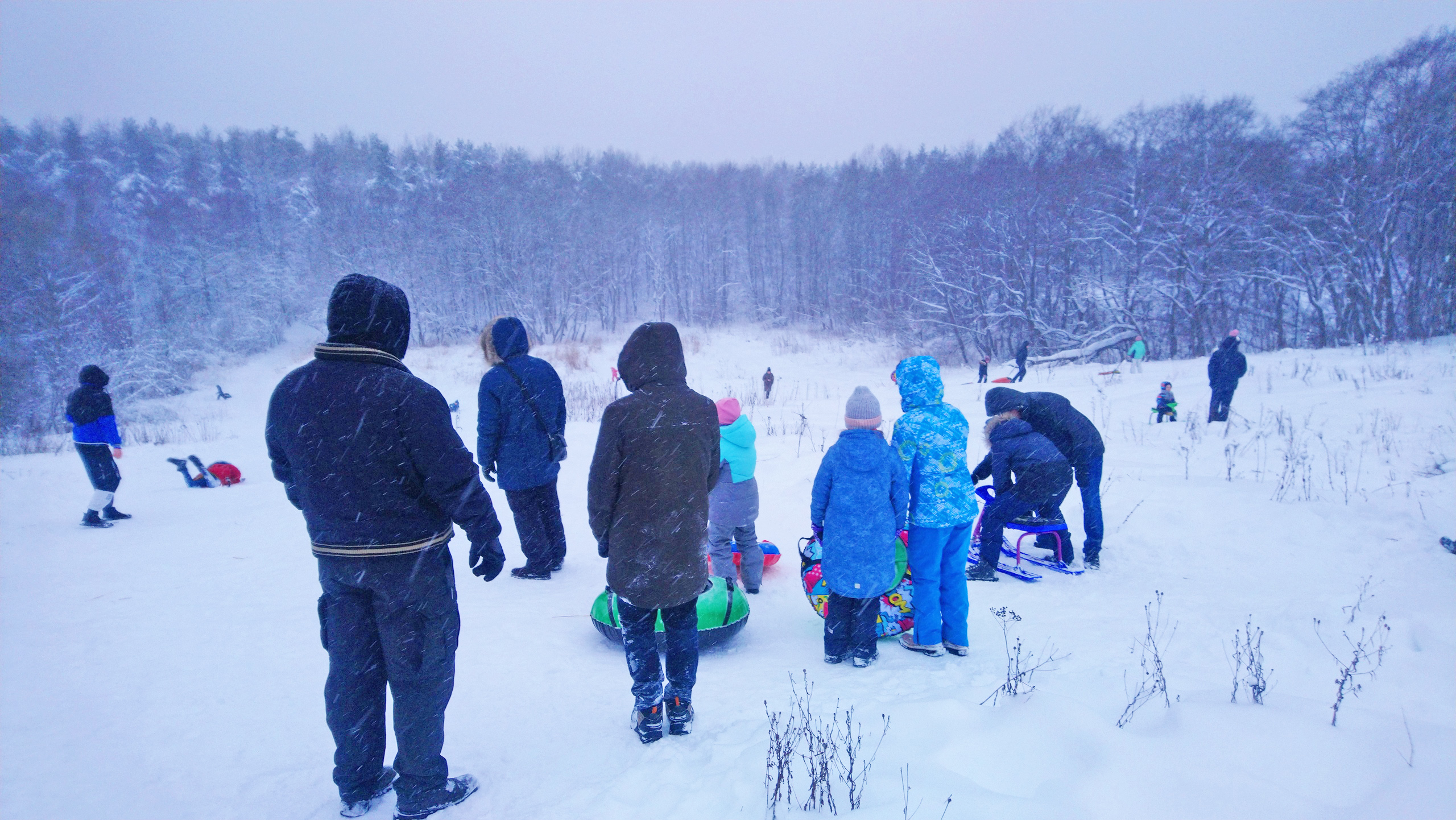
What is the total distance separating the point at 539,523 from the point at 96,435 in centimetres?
560

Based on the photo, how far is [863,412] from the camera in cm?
372

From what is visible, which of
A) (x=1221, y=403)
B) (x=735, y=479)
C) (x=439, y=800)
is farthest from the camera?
(x=1221, y=403)

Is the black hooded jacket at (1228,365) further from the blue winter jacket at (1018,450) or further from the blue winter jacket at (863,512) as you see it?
the blue winter jacket at (863,512)

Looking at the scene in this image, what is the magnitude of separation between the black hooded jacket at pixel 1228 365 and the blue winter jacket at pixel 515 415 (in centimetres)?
1178

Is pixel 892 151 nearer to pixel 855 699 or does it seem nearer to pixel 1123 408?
pixel 1123 408

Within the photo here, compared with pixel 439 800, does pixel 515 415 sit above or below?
above

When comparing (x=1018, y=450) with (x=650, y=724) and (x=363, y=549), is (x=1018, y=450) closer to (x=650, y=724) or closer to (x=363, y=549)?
(x=650, y=724)

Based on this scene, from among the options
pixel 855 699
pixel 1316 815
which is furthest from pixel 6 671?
pixel 1316 815

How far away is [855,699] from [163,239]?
165ft

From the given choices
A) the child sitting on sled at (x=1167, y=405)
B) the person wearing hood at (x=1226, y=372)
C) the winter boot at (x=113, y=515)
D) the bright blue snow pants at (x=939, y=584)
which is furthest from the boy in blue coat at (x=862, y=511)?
the child sitting on sled at (x=1167, y=405)

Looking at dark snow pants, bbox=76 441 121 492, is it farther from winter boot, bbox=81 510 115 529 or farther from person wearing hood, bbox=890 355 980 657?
person wearing hood, bbox=890 355 980 657

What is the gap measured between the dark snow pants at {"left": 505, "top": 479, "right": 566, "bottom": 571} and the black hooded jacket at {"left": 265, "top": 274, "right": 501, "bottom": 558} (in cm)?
281

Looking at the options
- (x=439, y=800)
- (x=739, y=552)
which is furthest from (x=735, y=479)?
(x=439, y=800)

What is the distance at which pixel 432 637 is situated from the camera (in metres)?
2.24
